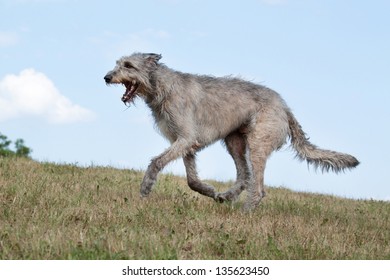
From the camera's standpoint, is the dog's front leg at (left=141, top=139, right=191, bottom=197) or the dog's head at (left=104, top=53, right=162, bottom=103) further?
the dog's head at (left=104, top=53, right=162, bottom=103)

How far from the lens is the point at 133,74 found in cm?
1027

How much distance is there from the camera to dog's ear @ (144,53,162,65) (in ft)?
34.6

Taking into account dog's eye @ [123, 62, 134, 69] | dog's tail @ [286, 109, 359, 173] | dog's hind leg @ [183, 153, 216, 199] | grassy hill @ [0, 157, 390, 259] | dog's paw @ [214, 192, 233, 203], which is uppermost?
dog's eye @ [123, 62, 134, 69]

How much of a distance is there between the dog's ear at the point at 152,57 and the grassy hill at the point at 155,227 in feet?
7.52

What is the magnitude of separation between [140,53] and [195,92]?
1.15 meters

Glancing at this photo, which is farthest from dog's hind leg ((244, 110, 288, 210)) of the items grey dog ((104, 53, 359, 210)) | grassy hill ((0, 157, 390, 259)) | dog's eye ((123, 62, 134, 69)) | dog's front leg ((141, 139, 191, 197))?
dog's eye ((123, 62, 134, 69))

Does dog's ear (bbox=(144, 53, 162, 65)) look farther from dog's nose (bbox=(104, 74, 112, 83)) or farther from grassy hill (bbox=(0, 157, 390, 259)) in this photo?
grassy hill (bbox=(0, 157, 390, 259))

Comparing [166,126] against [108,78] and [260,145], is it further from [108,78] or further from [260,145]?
[260,145]

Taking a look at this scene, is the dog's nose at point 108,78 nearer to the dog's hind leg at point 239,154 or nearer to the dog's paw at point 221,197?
the dog's hind leg at point 239,154

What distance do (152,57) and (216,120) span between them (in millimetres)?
1564

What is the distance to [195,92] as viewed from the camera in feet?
35.2

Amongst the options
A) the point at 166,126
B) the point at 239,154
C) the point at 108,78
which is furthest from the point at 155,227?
the point at 239,154
